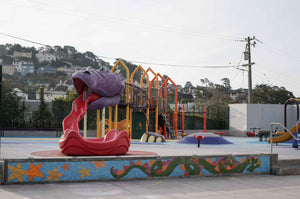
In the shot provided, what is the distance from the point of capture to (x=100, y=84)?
36.2ft

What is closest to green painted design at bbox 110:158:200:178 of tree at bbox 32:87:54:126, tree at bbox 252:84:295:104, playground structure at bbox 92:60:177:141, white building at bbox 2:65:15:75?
playground structure at bbox 92:60:177:141

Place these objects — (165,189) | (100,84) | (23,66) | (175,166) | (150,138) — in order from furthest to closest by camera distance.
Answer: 1. (23,66)
2. (150,138)
3. (100,84)
4. (175,166)
5. (165,189)

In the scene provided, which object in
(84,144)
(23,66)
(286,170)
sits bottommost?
(286,170)

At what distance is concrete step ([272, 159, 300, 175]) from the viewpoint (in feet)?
34.2

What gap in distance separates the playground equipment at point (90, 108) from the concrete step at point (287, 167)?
184 inches

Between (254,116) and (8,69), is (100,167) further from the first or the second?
(8,69)

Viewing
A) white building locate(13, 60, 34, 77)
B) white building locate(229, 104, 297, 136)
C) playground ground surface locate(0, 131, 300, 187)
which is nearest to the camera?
playground ground surface locate(0, 131, 300, 187)

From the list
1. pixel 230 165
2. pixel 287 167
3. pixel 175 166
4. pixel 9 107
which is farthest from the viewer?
pixel 9 107

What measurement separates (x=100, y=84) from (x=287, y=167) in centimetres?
659

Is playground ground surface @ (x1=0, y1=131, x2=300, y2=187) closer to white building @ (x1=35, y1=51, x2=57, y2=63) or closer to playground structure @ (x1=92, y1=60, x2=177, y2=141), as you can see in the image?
playground structure @ (x1=92, y1=60, x2=177, y2=141)

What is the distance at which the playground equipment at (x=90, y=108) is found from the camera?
947 cm

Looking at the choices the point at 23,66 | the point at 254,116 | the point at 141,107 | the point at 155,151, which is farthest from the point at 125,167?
the point at 23,66

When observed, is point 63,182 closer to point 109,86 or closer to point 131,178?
point 131,178

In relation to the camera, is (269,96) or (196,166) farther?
(269,96)
